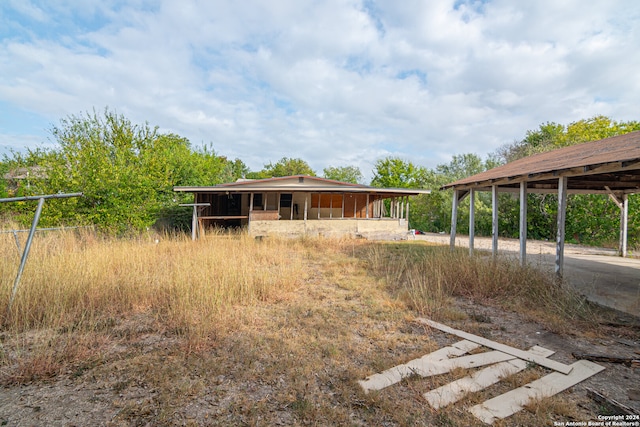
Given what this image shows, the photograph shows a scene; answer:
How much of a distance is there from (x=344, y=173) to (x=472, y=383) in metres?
45.3

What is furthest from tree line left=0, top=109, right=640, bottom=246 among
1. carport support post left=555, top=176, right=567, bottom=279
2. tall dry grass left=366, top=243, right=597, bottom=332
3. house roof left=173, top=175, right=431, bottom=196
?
carport support post left=555, top=176, right=567, bottom=279

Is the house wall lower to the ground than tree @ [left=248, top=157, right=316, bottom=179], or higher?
lower

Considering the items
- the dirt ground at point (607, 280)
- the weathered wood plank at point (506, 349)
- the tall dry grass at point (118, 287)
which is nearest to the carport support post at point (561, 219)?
the dirt ground at point (607, 280)

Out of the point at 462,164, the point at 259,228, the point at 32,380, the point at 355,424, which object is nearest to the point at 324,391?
the point at 355,424

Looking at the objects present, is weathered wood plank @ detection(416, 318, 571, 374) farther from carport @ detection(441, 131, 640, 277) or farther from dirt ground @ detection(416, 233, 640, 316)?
carport @ detection(441, 131, 640, 277)

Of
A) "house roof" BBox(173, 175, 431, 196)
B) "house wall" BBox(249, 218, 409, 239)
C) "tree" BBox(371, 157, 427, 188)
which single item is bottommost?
"house wall" BBox(249, 218, 409, 239)

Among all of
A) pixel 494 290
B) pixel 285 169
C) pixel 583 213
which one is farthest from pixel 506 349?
pixel 285 169

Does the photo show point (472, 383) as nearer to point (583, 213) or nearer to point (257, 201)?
point (257, 201)

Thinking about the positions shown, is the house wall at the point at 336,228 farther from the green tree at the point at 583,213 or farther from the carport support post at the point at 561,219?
the carport support post at the point at 561,219

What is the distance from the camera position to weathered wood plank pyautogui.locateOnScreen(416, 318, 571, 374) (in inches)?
131

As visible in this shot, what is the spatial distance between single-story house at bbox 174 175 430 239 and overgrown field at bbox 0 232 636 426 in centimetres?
726

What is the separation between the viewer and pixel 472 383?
120 inches

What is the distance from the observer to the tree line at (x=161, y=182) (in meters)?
9.37

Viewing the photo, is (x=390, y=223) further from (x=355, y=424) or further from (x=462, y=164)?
(x=462, y=164)
